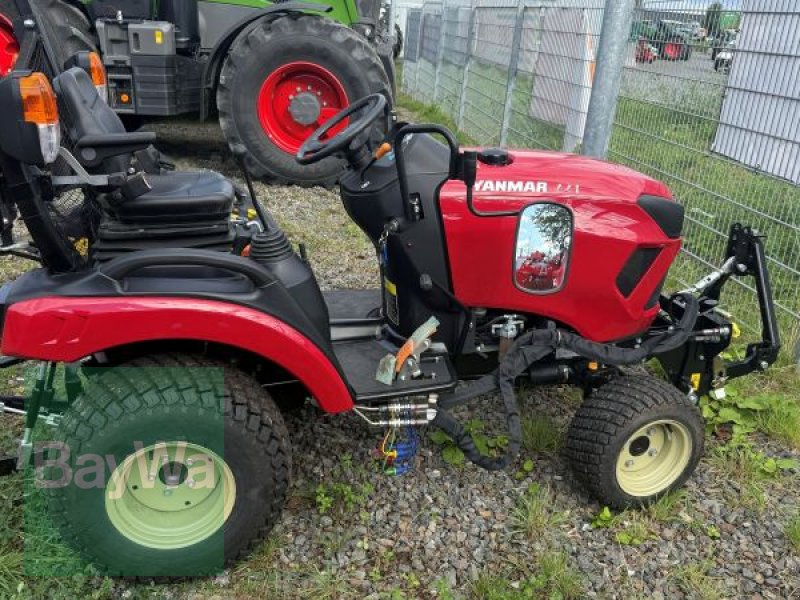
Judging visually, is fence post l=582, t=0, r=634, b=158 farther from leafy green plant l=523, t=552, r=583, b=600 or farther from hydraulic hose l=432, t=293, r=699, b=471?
leafy green plant l=523, t=552, r=583, b=600

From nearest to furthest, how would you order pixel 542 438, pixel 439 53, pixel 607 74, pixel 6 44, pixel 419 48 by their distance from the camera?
pixel 542 438, pixel 607 74, pixel 6 44, pixel 439 53, pixel 419 48

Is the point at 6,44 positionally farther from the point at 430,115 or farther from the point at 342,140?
the point at 430,115

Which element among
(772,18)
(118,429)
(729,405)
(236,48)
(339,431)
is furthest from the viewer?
(236,48)

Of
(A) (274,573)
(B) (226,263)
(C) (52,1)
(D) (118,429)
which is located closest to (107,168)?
(B) (226,263)

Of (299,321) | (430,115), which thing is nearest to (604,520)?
(299,321)

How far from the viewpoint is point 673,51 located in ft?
13.9

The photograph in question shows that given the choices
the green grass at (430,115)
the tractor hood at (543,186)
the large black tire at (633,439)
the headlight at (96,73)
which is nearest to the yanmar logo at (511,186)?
the tractor hood at (543,186)

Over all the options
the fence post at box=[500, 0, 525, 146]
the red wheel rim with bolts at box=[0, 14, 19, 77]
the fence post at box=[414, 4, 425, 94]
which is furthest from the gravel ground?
the fence post at box=[414, 4, 425, 94]

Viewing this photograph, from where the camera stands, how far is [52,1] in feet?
18.3

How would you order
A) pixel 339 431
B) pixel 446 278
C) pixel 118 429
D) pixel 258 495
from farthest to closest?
pixel 339 431, pixel 446 278, pixel 258 495, pixel 118 429

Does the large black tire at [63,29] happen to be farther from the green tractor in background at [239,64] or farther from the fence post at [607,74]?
the fence post at [607,74]

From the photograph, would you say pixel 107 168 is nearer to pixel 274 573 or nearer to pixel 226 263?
pixel 226 263

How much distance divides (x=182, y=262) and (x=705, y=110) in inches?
127

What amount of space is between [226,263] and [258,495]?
0.67m
